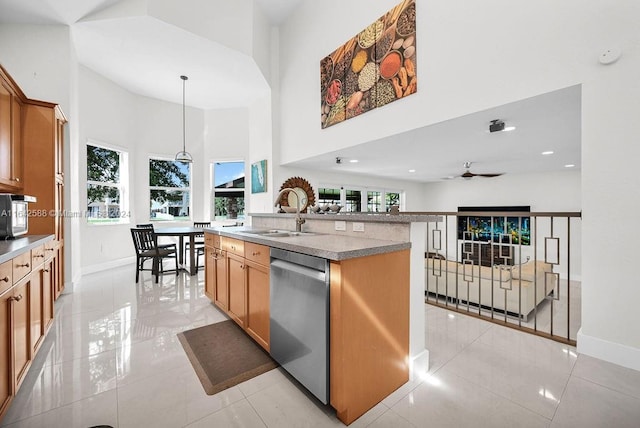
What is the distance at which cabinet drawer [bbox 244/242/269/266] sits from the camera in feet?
6.60

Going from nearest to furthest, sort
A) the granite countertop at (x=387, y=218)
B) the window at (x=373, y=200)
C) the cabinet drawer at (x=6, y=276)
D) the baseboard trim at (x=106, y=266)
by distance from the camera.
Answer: the cabinet drawer at (x=6, y=276)
the granite countertop at (x=387, y=218)
the baseboard trim at (x=106, y=266)
the window at (x=373, y=200)

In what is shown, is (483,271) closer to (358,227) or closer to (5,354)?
(358,227)

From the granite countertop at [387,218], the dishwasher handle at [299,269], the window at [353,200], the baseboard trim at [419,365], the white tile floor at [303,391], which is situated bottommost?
the white tile floor at [303,391]

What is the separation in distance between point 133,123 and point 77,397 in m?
6.01

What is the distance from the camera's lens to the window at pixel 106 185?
17.1 ft

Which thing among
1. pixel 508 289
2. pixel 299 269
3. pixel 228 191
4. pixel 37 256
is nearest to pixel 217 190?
pixel 228 191

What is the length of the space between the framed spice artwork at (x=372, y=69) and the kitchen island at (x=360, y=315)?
7.51 ft

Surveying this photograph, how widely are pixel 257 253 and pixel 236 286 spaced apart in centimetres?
60

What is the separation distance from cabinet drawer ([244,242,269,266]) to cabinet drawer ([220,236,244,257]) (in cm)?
11

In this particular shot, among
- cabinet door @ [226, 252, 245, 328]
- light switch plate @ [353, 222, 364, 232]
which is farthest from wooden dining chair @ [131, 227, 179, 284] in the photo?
light switch plate @ [353, 222, 364, 232]

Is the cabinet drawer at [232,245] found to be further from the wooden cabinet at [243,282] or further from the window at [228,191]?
the window at [228,191]

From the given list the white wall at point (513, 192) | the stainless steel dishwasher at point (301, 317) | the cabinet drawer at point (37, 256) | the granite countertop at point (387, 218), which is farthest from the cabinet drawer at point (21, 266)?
the white wall at point (513, 192)

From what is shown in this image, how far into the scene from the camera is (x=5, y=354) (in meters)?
1.40

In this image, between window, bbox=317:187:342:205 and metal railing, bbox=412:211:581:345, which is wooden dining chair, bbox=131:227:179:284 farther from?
metal railing, bbox=412:211:581:345
